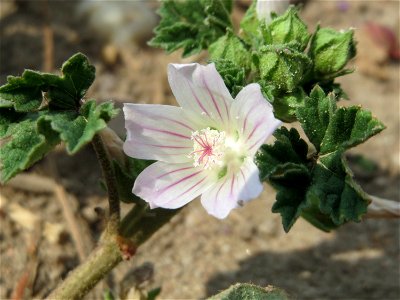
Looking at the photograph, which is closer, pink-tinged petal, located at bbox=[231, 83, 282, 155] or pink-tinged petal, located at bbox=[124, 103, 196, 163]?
pink-tinged petal, located at bbox=[231, 83, 282, 155]

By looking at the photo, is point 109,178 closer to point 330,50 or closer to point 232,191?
point 232,191

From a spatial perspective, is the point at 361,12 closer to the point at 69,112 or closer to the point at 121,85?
the point at 121,85

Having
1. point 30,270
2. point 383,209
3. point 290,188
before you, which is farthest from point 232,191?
point 30,270

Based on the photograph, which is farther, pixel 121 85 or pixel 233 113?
pixel 121 85

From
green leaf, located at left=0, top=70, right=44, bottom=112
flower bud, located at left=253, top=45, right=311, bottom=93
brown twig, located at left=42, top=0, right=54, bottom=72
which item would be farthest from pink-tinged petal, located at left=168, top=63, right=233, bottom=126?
brown twig, located at left=42, top=0, right=54, bottom=72

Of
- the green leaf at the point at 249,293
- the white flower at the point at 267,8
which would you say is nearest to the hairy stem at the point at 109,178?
the green leaf at the point at 249,293

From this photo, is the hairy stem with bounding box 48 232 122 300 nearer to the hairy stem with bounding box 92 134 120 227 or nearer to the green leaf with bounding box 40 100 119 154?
the hairy stem with bounding box 92 134 120 227

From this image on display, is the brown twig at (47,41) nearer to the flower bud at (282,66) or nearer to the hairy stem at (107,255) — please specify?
the hairy stem at (107,255)

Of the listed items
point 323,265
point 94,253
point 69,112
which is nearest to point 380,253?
point 323,265
